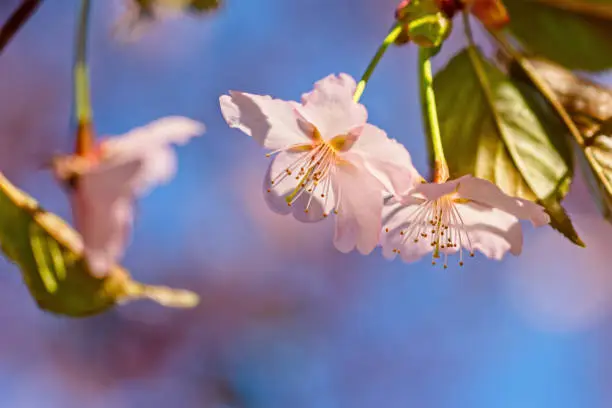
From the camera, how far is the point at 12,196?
2.33 feet

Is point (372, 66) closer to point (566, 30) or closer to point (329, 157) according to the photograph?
point (329, 157)

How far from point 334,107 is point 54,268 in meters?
0.34

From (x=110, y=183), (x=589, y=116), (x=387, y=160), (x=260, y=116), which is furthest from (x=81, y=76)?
(x=589, y=116)

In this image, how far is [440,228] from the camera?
67cm

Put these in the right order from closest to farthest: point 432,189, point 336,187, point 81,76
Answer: point 432,189 → point 336,187 → point 81,76

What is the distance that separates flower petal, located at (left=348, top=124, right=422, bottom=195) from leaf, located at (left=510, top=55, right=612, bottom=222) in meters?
0.17

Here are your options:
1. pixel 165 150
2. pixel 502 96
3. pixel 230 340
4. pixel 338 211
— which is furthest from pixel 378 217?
pixel 230 340

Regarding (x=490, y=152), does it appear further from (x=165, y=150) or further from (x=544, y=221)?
(x=165, y=150)

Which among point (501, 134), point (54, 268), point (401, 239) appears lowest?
point (54, 268)

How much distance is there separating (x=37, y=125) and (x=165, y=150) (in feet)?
7.50

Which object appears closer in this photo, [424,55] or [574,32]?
[424,55]

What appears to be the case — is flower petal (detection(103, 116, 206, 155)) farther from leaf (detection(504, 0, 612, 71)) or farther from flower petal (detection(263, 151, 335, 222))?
leaf (detection(504, 0, 612, 71))

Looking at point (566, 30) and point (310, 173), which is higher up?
point (566, 30)

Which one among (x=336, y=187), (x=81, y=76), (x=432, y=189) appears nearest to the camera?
(x=432, y=189)
